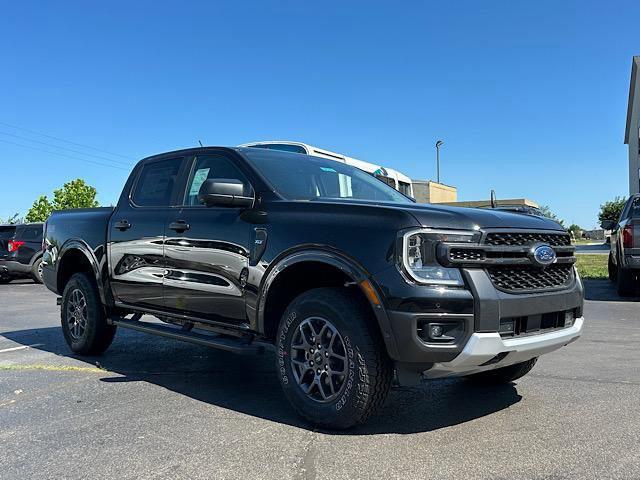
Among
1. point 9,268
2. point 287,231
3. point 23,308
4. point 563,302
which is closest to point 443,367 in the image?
point 563,302

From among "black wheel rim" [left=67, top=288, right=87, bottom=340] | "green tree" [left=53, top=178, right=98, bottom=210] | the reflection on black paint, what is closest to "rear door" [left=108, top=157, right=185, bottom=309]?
the reflection on black paint

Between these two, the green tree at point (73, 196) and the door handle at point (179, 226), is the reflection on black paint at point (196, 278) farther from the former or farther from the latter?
the green tree at point (73, 196)

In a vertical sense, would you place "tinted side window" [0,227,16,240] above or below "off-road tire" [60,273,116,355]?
above

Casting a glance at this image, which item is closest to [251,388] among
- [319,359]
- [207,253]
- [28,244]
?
[207,253]

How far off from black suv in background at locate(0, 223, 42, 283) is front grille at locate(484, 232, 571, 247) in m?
15.5

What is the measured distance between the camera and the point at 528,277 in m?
3.80

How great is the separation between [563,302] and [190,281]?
110 inches

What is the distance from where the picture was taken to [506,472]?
3.09 m

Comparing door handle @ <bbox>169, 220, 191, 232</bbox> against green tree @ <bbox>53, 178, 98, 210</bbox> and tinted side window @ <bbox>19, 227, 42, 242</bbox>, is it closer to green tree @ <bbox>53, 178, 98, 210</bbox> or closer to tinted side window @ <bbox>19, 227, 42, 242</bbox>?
tinted side window @ <bbox>19, 227, 42, 242</bbox>

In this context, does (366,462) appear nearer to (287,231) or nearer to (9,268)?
(287,231)

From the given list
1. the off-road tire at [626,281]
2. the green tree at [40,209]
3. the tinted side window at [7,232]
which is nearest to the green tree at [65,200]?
the green tree at [40,209]

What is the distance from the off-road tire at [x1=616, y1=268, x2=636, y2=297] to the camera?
33.9ft

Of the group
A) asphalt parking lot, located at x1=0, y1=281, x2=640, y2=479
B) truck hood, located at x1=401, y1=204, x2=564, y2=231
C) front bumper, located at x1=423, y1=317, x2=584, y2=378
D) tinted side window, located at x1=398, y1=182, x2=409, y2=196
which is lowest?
asphalt parking lot, located at x1=0, y1=281, x2=640, y2=479

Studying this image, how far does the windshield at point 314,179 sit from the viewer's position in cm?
464
